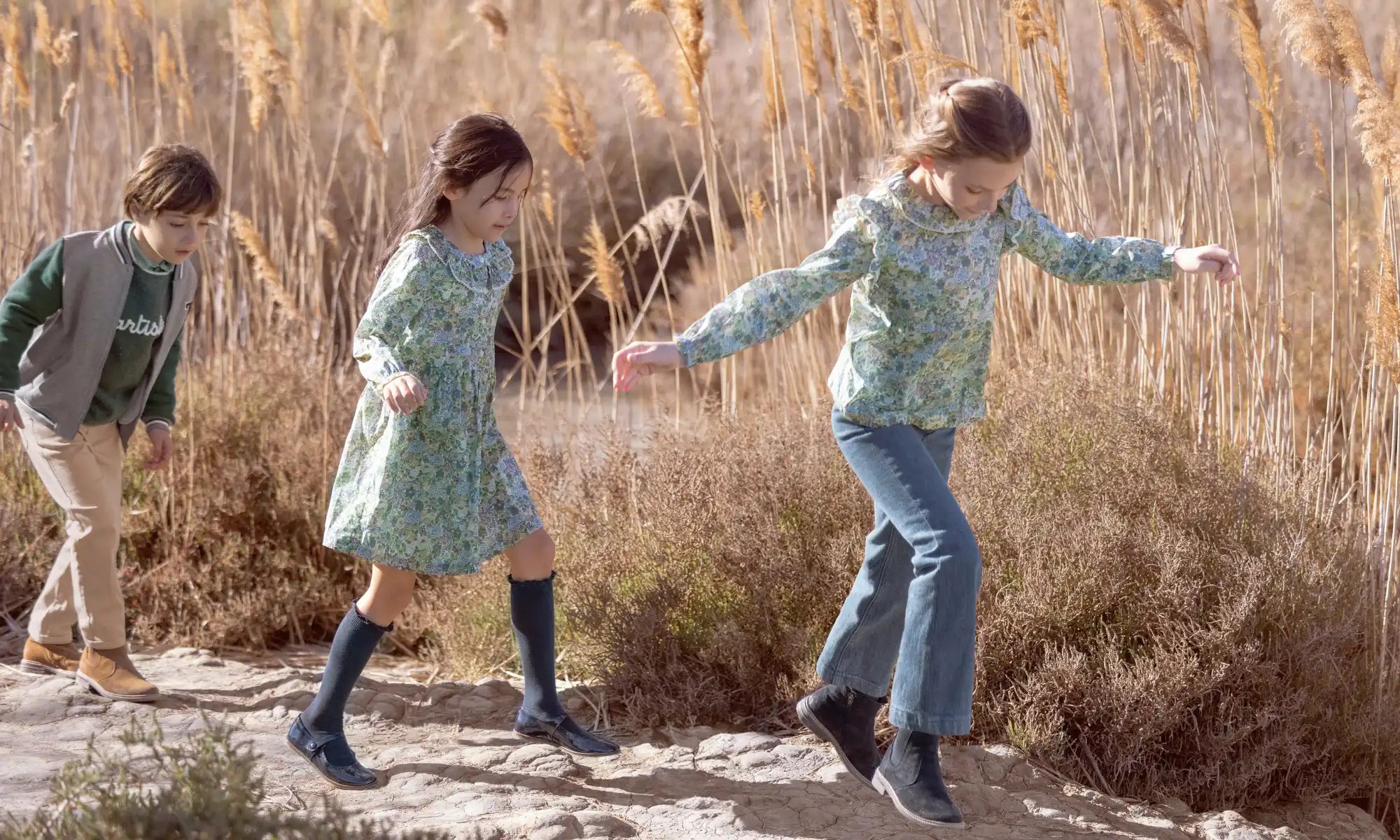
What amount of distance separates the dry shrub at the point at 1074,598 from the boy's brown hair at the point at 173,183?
4.03ft

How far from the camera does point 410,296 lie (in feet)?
8.57

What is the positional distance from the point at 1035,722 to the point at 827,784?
45 centimetres

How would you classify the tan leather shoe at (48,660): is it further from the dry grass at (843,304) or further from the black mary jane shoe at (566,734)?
the black mary jane shoe at (566,734)

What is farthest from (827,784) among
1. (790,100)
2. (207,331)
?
(790,100)

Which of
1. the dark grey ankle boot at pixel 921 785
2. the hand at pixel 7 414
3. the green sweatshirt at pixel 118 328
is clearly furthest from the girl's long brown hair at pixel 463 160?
the dark grey ankle boot at pixel 921 785

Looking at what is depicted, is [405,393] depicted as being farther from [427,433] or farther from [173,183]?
[173,183]

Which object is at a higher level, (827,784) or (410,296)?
(410,296)

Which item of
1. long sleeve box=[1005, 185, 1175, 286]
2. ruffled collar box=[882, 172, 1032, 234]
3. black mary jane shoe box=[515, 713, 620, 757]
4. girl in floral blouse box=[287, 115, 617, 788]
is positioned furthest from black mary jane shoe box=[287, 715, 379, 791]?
long sleeve box=[1005, 185, 1175, 286]

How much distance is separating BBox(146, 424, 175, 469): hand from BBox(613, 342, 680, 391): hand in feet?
4.60

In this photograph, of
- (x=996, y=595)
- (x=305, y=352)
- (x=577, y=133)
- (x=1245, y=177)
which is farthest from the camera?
(x=1245, y=177)

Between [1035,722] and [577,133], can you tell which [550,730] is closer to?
[1035,722]

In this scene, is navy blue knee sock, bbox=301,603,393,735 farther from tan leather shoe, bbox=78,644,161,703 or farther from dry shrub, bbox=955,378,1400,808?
dry shrub, bbox=955,378,1400,808

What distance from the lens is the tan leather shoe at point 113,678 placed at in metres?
3.21

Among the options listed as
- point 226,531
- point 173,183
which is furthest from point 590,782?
point 226,531
